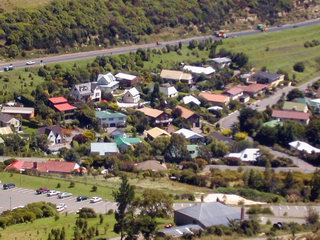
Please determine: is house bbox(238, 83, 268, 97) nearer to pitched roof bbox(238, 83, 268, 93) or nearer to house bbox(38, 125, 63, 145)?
pitched roof bbox(238, 83, 268, 93)

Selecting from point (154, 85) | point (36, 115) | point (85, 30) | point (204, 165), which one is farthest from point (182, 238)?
point (85, 30)

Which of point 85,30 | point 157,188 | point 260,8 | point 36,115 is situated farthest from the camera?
point 260,8

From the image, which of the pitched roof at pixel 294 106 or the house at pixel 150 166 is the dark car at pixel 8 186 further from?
the pitched roof at pixel 294 106

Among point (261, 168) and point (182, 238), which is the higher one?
point (182, 238)

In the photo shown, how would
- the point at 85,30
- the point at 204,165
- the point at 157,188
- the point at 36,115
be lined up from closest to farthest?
the point at 157,188
the point at 204,165
the point at 36,115
the point at 85,30

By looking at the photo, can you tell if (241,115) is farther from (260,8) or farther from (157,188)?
(260,8)
